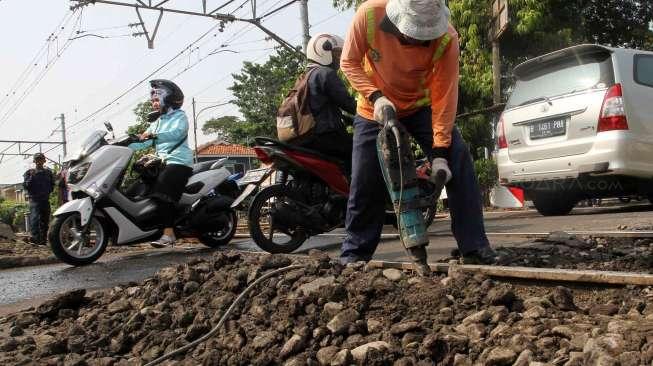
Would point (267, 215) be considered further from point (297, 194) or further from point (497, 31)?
point (497, 31)

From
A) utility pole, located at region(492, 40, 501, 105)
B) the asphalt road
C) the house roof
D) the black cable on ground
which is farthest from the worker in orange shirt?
the house roof

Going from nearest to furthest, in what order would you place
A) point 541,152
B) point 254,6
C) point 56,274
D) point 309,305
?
point 309,305 → point 56,274 → point 541,152 → point 254,6

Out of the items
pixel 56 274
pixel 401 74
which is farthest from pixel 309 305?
pixel 56 274

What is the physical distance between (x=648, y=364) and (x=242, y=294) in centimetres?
170

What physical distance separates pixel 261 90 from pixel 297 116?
40.8 metres

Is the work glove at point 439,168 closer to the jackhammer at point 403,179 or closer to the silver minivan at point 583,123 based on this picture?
the jackhammer at point 403,179

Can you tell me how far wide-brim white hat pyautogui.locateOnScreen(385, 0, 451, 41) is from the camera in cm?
320

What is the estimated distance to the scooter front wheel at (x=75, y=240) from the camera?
5.72 m

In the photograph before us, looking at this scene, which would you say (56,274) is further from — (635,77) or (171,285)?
(635,77)

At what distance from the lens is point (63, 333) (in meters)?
2.96

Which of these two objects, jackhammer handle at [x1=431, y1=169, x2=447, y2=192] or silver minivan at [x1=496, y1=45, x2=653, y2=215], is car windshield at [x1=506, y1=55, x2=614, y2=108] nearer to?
silver minivan at [x1=496, y1=45, x2=653, y2=215]

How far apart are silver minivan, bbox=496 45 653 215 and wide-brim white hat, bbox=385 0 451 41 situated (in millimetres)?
4003

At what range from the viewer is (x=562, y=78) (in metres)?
7.07

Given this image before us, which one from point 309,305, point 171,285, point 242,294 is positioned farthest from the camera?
point 171,285
